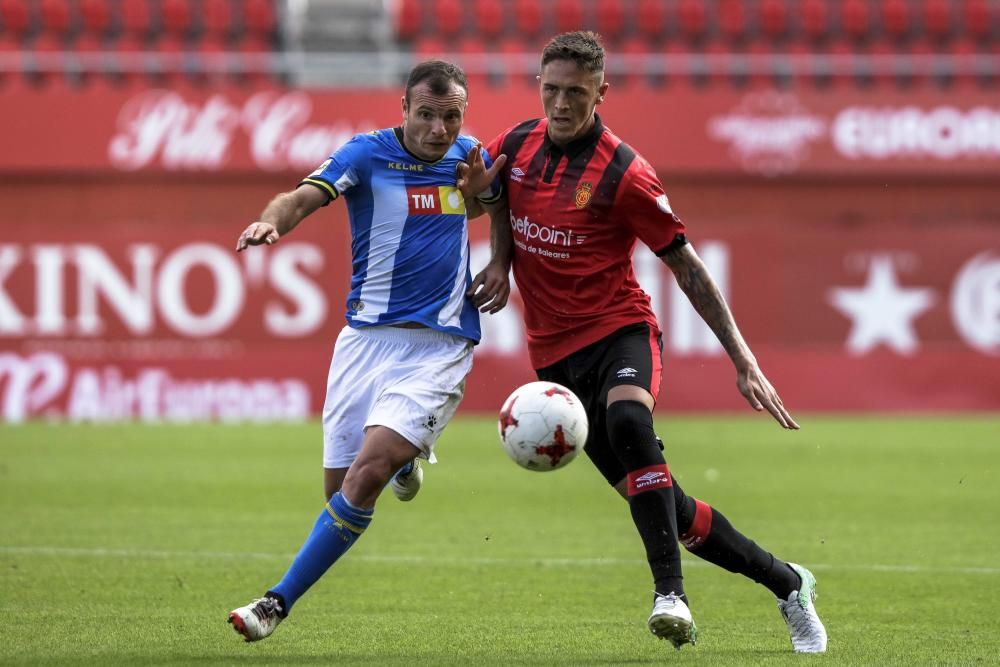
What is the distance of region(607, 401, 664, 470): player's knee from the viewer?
5711mm

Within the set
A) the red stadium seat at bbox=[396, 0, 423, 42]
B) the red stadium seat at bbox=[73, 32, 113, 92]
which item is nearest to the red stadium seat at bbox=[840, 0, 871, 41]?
the red stadium seat at bbox=[396, 0, 423, 42]

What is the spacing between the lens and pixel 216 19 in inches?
830

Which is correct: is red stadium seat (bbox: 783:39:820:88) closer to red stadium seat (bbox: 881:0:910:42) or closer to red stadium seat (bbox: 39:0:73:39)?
red stadium seat (bbox: 881:0:910:42)

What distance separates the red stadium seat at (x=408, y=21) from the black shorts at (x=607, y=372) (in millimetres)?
15715

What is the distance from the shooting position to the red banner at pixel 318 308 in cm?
1781

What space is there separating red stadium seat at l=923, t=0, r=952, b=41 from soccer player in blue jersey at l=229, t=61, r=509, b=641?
17.1m

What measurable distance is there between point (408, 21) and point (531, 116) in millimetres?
3478

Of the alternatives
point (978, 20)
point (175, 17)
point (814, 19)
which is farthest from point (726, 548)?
point (978, 20)

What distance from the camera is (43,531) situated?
9211 millimetres

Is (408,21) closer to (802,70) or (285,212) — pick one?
(802,70)

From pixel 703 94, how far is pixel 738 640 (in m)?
13.9

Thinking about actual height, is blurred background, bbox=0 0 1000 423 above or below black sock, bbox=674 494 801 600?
below

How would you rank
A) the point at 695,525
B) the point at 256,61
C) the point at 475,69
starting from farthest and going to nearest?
1. the point at 475,69
2. the point at 256,61
3. the point at 695,525

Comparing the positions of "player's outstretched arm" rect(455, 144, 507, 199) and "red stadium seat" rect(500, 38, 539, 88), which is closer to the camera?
Answer: "player's outstretched arm" rect(455, 144, 507, 199)
